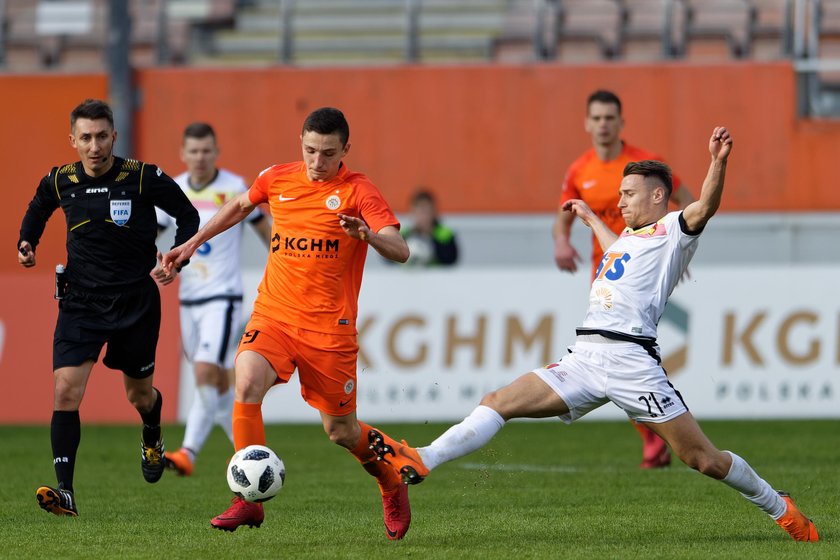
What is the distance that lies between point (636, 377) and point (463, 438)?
0.88 metres

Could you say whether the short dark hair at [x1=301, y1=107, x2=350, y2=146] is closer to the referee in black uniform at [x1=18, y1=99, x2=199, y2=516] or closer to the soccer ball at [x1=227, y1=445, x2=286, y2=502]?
the referee in black uniform at [x1=18, y1=99, x2=199, y2=516]

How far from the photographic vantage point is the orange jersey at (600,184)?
393 inches

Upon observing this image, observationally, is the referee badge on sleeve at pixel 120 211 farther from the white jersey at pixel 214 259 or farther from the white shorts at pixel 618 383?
the white shorts at pixel 618 383

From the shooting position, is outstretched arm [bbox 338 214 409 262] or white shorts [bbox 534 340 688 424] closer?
outstretched arm [bbox 338 214 409 262]

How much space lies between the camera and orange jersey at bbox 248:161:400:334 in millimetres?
7000

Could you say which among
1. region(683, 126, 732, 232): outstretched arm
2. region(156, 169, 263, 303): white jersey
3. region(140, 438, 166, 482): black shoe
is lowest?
region(140, 438, 166, 482): black shoe

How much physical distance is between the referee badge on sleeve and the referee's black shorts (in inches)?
15.2

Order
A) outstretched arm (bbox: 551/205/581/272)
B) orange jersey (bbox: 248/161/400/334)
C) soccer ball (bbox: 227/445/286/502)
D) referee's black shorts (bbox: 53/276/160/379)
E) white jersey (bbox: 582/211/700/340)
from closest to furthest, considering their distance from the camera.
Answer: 1. soccer ball (bbox: 227/445/286/502)
2. white jersey (bbox: 582/211/700/340)
3. orange jersey (bbox: 248/161/400/334)
4. referee's black shorts (bbox: 53/276/160/379)
5. outstretched arm (bbox: 551/205/581/272)

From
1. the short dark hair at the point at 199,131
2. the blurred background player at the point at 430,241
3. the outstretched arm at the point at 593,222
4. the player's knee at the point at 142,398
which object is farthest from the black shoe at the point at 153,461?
the blurred background player at the point at 430,241

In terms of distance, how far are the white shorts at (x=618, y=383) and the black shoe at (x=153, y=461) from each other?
10.2 ft

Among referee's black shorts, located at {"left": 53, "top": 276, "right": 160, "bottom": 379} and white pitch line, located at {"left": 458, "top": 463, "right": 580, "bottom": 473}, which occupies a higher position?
referee's black shorts, located at {"left": 53, "top": 276, "right": 160, "bottom": 379}

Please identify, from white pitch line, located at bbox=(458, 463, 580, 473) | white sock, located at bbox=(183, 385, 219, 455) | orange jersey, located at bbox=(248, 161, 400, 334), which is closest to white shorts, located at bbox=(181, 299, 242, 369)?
white sock, located at bbox=(183, 385, 219, 455)

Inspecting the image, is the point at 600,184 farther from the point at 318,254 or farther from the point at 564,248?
the point at 318,254

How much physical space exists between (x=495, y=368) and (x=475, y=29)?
7.81 metres
